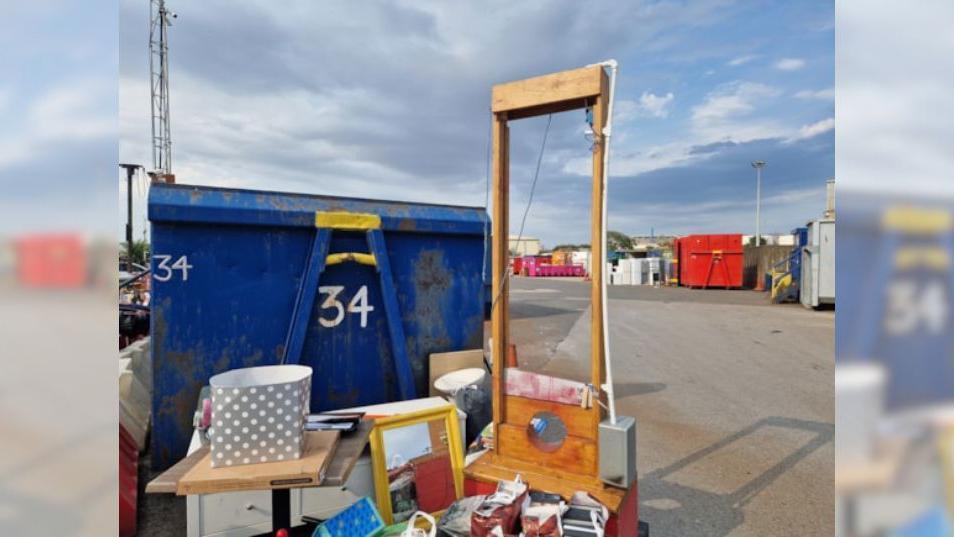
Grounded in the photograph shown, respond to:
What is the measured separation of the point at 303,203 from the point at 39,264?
10.3 feet

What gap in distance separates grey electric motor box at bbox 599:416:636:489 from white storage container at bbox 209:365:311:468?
1.34 meters

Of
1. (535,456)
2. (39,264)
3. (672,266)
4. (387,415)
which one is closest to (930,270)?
(39,264)

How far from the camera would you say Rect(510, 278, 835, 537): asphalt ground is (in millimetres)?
3090

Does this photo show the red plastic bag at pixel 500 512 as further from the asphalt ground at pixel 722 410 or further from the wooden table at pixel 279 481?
the asphalt ground at pixel 722 410

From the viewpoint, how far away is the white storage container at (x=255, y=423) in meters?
1.76

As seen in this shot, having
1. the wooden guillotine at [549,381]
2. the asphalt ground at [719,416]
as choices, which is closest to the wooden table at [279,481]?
the wooden guillotine at [549,381]

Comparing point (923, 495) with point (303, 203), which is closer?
point (923, 495)

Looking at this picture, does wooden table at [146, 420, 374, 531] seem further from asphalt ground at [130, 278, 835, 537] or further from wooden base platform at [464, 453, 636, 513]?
asphalt ground at [130, 278, 835, 537]

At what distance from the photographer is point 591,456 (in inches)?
96.1

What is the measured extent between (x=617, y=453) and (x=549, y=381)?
0.49m

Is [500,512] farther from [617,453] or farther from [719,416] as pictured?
[719,416]

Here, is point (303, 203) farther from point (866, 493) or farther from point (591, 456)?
point (866, 493)

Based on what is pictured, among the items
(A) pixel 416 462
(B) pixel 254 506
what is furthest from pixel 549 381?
(B) pixel 254 506

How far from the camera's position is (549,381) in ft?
8.52
